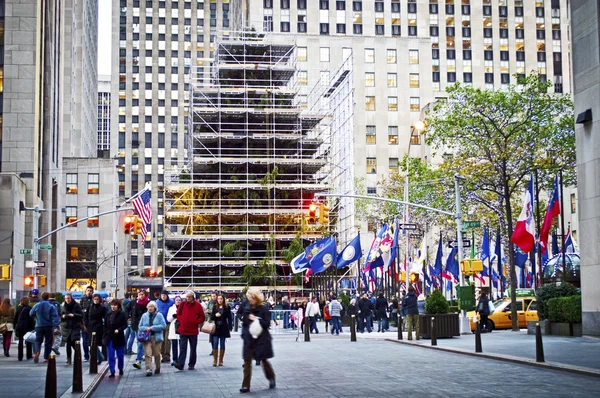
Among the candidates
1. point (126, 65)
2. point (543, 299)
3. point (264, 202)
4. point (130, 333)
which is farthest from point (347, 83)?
point (126, 65)

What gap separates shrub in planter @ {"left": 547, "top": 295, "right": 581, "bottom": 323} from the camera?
3036 cm

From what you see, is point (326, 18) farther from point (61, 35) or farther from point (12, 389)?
point (12, 389)

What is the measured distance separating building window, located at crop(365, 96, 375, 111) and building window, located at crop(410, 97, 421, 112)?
5335mm

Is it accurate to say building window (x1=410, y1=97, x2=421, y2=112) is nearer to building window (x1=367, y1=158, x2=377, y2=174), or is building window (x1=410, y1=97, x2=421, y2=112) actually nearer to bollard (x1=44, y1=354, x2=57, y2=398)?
building window (x1=367, y1=158, x2=377, y2=174)

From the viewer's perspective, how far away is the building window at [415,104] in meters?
112

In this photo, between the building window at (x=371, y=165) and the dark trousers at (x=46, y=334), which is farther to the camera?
the building window at (x=371, y=165)

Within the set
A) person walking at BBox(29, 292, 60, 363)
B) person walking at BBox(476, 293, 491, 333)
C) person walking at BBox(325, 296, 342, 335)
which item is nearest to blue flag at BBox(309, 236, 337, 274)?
person walking at BBox(325, 296, 342, 335)

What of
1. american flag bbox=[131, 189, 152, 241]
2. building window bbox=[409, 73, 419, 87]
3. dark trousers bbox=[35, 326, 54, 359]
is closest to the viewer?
dark trousers bbox=[35, 326, 54, 359]

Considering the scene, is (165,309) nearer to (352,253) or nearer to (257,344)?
(257,344)

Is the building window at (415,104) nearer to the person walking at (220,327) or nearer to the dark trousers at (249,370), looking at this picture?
the person walking at (220,327)

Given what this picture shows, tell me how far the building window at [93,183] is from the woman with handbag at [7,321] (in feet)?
222

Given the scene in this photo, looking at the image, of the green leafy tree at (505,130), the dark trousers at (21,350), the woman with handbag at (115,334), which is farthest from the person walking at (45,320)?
the green leafy tree at (505,130)

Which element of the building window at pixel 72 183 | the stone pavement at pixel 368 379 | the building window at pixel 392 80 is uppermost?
the building window at pixel 392 80

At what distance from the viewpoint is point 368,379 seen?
17.2 meters
